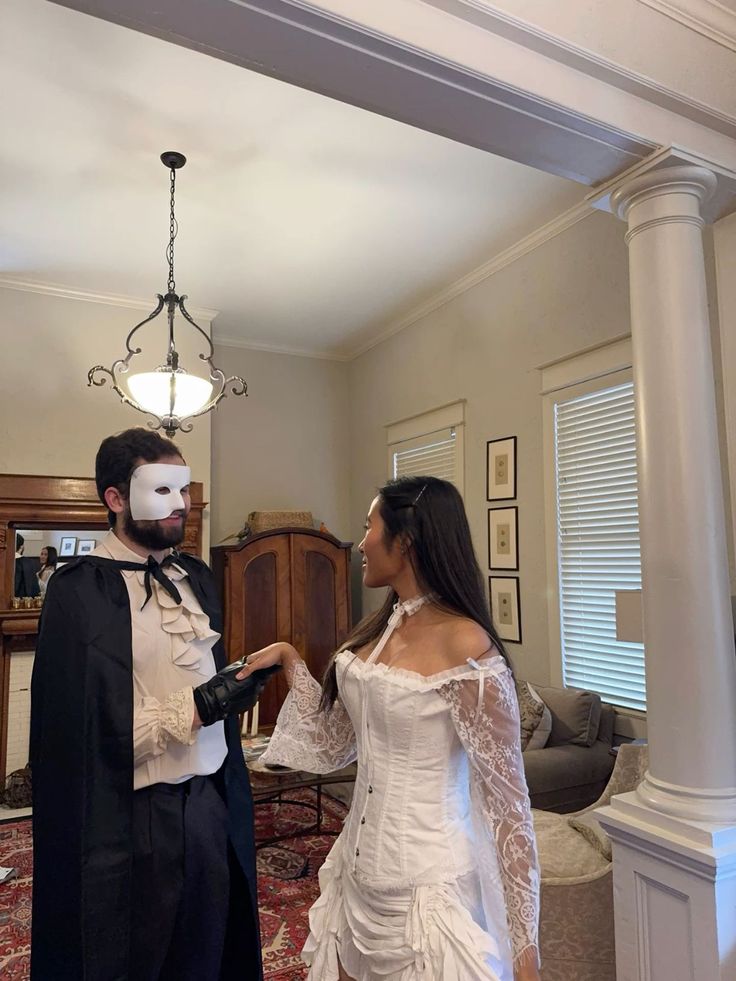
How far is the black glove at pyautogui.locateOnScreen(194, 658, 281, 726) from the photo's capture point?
151cm

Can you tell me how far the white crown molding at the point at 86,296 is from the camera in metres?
4.51

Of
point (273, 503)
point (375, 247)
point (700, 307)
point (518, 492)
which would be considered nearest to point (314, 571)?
point (273, 503)

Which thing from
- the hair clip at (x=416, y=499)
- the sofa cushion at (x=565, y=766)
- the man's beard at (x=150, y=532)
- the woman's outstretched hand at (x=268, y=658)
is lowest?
the sofa cushion at (x=565, y=766)

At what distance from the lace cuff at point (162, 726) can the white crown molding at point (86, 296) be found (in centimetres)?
387

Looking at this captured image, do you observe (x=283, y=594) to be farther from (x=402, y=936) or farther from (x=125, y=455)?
(x=402, y=936)

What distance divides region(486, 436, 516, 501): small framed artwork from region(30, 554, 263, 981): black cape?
2.80m

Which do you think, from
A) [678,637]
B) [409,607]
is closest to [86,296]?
[409,607]

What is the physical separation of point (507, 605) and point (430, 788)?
2.81 metres

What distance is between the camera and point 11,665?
4.36m

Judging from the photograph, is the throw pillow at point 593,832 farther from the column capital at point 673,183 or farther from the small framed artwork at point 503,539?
the column capital at point 673,183

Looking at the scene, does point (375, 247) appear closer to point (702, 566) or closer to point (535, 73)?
point (535, 73)

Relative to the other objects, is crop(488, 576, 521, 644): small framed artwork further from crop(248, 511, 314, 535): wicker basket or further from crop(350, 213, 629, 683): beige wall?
crop(248, 511, 314, 535): wicker basket

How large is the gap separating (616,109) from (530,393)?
208 cm

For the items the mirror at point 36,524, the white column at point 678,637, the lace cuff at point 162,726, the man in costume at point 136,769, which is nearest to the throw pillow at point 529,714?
the white column at point 678,637
